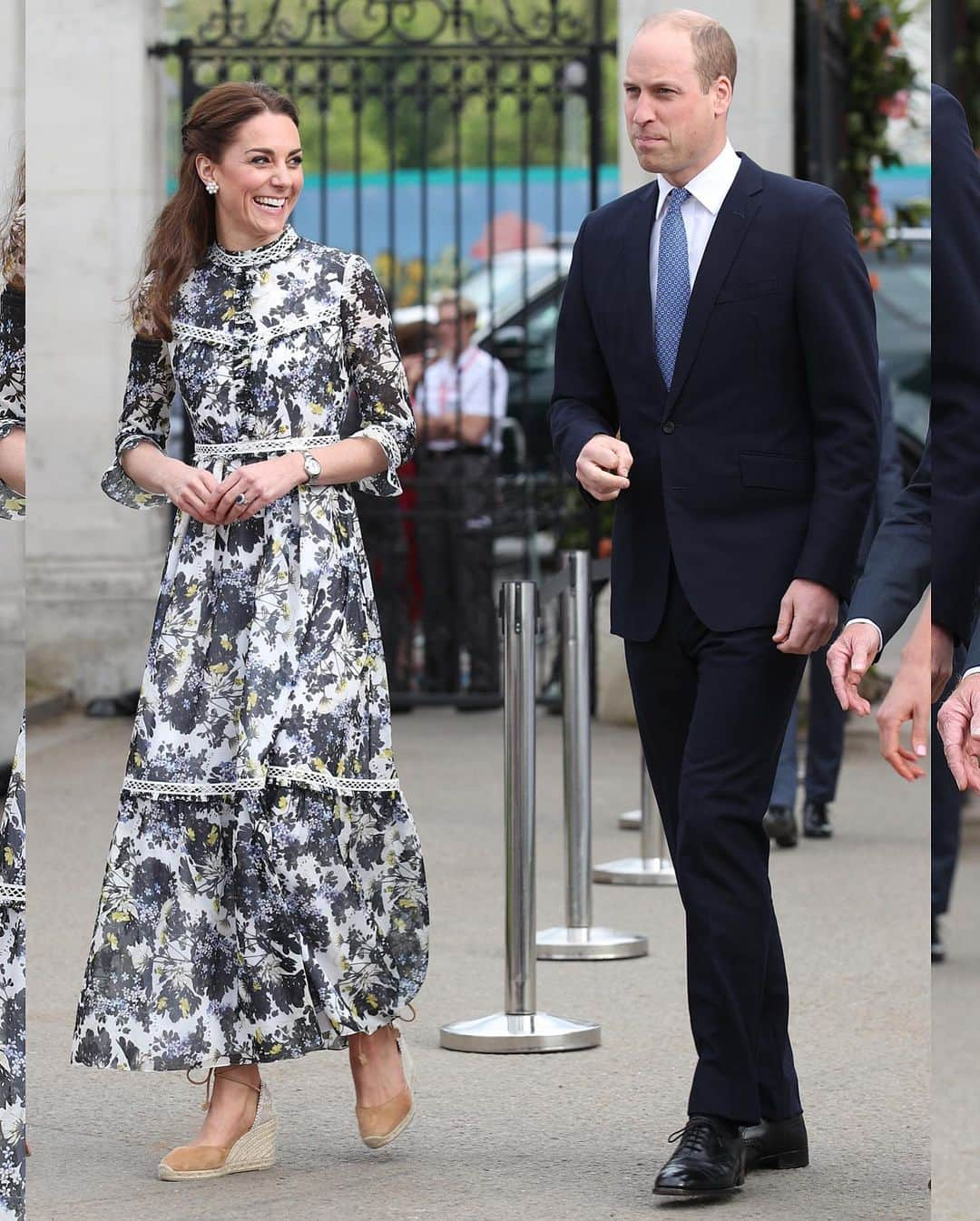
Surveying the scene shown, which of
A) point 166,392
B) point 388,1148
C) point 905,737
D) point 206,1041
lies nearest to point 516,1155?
point 388,1148

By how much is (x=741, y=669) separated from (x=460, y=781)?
17.8ft

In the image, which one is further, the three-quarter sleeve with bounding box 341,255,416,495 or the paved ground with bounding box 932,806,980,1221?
the three-quarter sleeve with bounding box 341,255,416,495

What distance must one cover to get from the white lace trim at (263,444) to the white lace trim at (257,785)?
1.76 ft

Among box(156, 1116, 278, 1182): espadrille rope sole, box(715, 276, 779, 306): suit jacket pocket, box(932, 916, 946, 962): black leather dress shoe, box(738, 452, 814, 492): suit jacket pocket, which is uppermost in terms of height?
box(715, 276, 779, 306): suit jacket pocket

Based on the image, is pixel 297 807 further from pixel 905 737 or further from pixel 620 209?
pixel 905 737

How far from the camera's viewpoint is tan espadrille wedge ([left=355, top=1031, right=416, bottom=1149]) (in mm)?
3943

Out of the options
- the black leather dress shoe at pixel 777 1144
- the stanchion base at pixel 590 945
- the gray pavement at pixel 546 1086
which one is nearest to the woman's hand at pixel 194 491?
the gray pavement at pixel 546 1086

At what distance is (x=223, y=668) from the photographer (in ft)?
12.7

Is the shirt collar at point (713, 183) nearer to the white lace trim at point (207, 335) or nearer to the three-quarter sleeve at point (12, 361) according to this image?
the white lace trim at point (207, 335)

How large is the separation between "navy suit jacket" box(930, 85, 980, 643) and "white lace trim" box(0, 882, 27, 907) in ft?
4.55

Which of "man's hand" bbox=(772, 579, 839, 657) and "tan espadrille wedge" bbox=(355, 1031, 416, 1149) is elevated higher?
"man's hand" bbox=(772, 579, 839, 657)

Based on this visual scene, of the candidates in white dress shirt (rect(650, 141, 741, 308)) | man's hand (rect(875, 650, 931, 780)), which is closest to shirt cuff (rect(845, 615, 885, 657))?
man's hand (rect(875, 650, 931, 780))

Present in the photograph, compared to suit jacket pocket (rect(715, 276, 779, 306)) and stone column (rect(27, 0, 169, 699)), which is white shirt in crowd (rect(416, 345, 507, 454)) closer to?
stone column (rect(27, 0, 169, 699))

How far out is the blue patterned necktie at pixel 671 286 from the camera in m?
3.77
